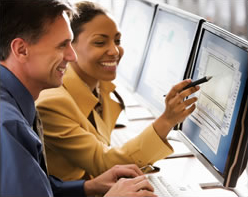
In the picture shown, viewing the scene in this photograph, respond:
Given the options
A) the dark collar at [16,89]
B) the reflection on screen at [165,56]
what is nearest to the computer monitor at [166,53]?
the reflection on screen at [165,56]

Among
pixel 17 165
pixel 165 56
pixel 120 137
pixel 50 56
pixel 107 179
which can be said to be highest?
pixel 50 56

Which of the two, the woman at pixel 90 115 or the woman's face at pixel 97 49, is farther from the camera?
the woman's face at pixel 97 49

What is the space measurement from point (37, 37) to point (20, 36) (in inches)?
1.8

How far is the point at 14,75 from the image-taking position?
1141 millimetres

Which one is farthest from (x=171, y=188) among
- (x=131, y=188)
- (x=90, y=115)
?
(x=90, y=115)

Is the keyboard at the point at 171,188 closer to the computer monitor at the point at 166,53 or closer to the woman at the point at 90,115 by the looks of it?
the woman at the point at 90,115

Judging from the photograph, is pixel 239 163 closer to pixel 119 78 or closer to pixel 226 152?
pixel 226 152

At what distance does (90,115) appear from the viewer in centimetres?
176

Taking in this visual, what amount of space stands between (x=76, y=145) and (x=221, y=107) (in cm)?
55

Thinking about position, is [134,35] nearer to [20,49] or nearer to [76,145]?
[76,145]

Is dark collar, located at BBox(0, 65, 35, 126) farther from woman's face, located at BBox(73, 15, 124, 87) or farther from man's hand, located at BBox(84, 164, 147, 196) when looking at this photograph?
woman's face, located at BBox(73, 15, 124, 87)

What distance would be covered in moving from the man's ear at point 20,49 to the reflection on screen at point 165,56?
817 millimetres

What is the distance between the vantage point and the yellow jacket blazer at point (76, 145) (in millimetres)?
1522

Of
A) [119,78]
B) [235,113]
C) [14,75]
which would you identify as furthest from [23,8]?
[119,78]
